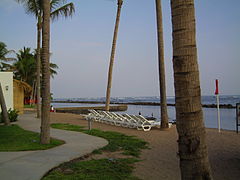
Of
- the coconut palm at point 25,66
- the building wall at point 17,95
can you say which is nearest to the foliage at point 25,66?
the coconut palm at point 25,66

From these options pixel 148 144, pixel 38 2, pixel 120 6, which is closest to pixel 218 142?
pixel 148 144

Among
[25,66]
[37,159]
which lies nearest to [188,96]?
[37,159]

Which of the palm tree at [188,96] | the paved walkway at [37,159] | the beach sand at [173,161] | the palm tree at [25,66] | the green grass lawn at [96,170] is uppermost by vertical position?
the palm tree at [25,66]

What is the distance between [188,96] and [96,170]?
3.88m

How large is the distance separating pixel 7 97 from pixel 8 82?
48.0 inches

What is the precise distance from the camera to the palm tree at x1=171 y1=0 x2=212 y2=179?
2.35 m

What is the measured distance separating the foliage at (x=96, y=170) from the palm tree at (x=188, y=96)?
2.98m

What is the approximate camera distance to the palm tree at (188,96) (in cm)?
235

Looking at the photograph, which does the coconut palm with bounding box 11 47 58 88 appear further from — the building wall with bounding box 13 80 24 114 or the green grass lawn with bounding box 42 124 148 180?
the green grass lawn with bounding box 42 124 148 180

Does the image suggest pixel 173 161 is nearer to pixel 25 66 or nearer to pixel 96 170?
pixel 96 170

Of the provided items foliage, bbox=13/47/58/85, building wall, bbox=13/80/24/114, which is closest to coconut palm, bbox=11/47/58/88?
foliage, bbox=13/47/58/85

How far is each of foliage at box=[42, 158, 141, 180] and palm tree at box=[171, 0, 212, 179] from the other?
2984 mm

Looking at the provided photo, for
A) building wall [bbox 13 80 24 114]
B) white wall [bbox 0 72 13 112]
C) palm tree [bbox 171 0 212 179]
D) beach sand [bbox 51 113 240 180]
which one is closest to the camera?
palm tree [bbox 171 0 212 179]

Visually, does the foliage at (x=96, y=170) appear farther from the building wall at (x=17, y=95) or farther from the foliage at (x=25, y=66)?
the foliage at (x=25, y=66)
